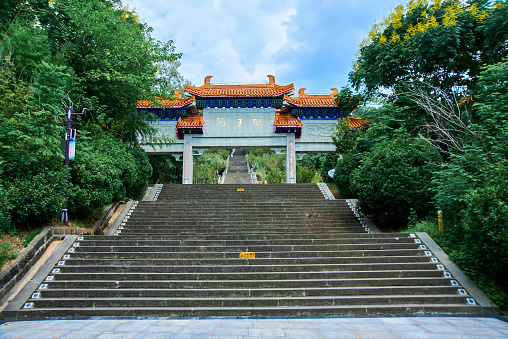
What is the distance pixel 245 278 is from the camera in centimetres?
642

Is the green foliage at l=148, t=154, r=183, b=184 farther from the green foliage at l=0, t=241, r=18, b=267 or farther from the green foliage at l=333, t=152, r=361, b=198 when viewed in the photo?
the green foliage at l=0, t=241, r=18, b=267

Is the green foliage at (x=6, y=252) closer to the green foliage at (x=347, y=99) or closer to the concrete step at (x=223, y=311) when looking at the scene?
the concrete step at (x=223, y=311)

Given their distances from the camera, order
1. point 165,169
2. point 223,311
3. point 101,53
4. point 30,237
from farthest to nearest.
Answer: point 165,169 < point 101,53 < point 30,237 < point 223,311

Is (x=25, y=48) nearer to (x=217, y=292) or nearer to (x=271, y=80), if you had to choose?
(x=217, y=292)

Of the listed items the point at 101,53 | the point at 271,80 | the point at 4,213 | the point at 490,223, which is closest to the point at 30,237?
the point at 4,213

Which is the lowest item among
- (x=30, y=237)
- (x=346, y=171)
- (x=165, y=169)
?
(x=30, y=237)

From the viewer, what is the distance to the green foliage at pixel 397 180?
28.6 feet

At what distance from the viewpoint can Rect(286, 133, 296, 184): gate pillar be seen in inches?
648

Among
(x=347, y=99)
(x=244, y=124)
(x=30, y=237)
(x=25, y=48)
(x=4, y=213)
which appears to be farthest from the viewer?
(x=244, y=124)

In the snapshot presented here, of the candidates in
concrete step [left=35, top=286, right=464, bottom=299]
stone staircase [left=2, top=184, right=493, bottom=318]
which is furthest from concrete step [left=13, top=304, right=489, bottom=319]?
concrete step [left=35, top=286, right=464, bottom=299]

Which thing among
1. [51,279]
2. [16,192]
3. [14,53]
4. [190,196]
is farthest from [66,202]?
[190,196]

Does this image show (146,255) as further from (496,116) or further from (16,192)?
(496,116)

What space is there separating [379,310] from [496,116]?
15.3ft

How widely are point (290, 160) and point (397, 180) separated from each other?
26.5 ft
